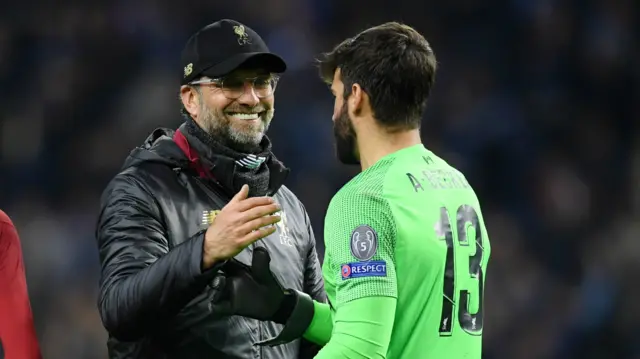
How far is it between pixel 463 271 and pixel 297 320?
0.52 m

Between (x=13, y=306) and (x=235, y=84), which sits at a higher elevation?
(x=235, y=84)

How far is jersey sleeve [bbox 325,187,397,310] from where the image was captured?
2.23m

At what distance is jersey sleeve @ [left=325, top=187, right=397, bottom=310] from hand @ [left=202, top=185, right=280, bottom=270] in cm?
21

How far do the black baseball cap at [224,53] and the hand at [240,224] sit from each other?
0.63m

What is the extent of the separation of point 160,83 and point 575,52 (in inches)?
99.1

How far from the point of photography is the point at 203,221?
290 centimetres

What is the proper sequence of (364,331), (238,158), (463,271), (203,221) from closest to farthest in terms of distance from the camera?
(364,331)
(463,271)
(203,221)
(238,158)

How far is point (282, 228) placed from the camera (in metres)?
3.12

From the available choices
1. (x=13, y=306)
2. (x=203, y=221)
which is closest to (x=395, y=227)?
(x=203, y=221)

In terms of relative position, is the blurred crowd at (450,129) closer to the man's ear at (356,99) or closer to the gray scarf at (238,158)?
the gray scarf at (238,158)

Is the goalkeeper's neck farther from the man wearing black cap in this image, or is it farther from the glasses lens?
the glasses lens

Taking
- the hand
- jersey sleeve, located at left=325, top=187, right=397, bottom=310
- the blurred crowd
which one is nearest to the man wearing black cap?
the hand

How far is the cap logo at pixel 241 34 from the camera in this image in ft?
9.98

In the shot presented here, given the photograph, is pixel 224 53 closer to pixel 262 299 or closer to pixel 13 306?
pixel 262 299
